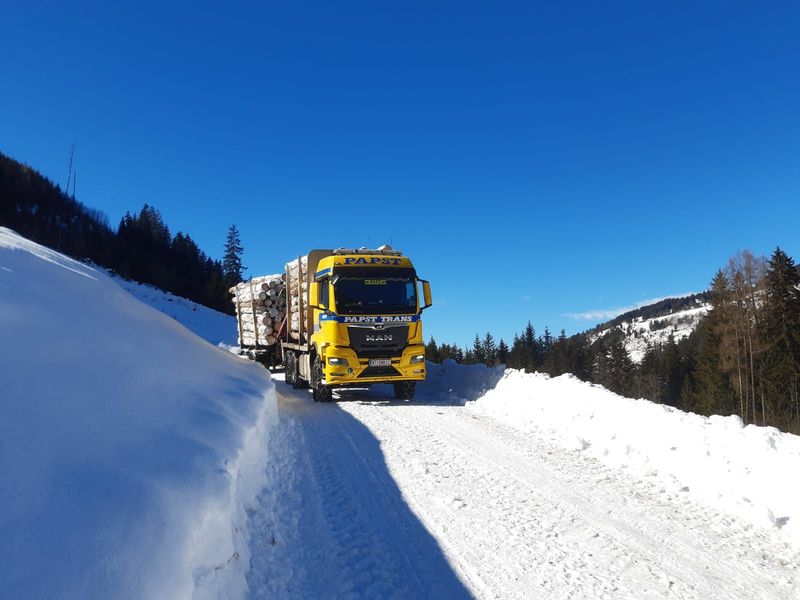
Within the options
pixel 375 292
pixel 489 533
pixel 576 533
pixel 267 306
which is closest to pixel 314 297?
pixel 375 292

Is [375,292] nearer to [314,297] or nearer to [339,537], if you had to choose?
[314,297]

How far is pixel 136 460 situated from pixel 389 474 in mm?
3518

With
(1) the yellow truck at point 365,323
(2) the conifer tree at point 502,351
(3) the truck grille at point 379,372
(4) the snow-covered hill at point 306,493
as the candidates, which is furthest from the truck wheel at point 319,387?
(2) the conifer tree at point 502,351

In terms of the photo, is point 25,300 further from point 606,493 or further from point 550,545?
point 606,493

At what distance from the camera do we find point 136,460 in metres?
3.04

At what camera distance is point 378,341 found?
11391 mm

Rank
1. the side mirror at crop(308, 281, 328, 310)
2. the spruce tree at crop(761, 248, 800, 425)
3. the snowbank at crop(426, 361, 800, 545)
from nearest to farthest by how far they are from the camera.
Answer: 1. the snowbank at crop(426, 361, 800, 545)
2. the side mirror at crop(308, 281, 328, 310)
3. the spruce tree at crop(761, 248, 800, 425)

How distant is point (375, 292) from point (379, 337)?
115cm

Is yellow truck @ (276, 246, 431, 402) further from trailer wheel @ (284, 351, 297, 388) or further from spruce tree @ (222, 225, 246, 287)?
spruce tree @ (222, 225, 246, 287)

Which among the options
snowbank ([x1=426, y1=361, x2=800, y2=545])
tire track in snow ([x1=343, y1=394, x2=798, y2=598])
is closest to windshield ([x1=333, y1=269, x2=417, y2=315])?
snowbank ([x1=426, y1=361, x2=800, y2=545])

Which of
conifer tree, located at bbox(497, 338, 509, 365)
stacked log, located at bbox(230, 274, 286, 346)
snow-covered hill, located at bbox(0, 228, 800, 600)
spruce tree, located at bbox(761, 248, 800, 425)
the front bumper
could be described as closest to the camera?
snow-covered hill, located at bbox(0, 228, 800, 600)

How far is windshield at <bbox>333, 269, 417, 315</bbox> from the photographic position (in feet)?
37.3

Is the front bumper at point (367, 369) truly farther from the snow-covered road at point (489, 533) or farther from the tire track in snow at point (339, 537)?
the tire track in snow at point (339, 537)

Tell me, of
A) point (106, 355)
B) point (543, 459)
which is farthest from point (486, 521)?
point (106, 355)
